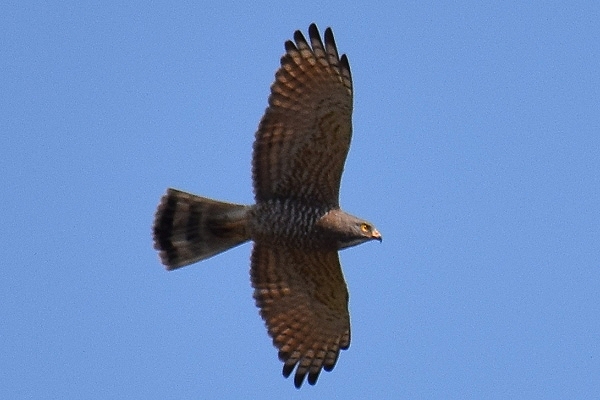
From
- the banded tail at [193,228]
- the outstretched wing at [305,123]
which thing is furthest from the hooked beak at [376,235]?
the banded tail at [193,228]

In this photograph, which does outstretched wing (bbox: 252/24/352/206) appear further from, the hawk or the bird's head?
the bird's head

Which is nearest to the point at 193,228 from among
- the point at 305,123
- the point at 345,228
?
the point at 345,228

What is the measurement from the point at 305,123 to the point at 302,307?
1.87 m

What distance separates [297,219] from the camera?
12258 mm

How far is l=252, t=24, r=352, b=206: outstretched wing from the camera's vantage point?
1188 cm

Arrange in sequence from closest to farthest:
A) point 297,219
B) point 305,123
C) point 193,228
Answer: point 305,123 < point 297,219 < point 193,228

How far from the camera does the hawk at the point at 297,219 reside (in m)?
12.0

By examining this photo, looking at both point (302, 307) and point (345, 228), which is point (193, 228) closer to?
point (302, 307)

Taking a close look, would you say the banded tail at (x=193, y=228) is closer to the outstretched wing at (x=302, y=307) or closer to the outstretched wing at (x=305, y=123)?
the outstretched wing at (x=302, y=307)

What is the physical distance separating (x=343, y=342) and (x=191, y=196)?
1961mm

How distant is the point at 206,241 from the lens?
1273 centimetres

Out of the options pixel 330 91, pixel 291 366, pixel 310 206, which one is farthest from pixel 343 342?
pixel 330 91

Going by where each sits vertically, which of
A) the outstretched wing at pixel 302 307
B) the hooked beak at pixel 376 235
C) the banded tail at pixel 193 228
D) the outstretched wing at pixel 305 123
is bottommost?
the outstretched wing at pixel 302 307

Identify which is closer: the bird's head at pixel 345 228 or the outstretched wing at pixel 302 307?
the bird's head at pixel 345 228
